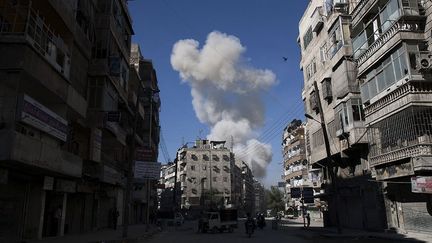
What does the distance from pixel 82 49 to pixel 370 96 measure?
19.3 metres

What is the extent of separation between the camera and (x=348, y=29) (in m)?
33.7

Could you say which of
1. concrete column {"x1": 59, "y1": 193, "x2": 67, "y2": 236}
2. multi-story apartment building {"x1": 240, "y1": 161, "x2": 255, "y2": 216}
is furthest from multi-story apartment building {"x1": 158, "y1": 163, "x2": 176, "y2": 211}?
concrete column {"x1": 59, "y1": 193, "x2": 67, "y2": 236}

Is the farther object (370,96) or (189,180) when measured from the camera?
(189,180)

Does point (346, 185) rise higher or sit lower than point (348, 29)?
lower

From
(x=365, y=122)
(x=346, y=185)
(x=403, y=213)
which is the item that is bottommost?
(x=403, y=213)

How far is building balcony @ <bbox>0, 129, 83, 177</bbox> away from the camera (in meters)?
16.0

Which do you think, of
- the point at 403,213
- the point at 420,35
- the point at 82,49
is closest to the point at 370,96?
the point at 420,35

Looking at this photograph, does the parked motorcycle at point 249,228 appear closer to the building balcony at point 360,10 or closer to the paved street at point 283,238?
the paved street at point 283,238

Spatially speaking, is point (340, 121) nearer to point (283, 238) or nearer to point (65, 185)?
point (283, 238)

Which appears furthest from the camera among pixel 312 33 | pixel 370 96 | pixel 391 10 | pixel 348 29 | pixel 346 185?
pixel 312 33

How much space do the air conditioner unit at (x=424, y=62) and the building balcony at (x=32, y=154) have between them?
19768mm

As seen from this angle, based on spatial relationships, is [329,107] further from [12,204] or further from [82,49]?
[12,204]

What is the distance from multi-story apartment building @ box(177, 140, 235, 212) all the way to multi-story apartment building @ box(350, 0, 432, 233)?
9345 centimetres

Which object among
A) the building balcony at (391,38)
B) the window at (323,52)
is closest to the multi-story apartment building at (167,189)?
the window at (323,52)
